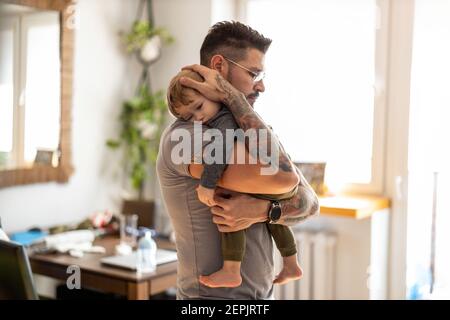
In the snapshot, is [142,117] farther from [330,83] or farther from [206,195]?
[206,195]

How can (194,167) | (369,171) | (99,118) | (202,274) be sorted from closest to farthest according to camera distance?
(194,167)
(202,274)
(369,171)
(99,118)

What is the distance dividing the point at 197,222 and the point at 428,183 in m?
1.86

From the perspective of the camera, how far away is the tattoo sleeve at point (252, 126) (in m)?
1.22

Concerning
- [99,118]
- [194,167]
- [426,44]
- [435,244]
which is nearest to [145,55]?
[99,118]

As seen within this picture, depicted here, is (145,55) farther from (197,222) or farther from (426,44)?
(197,222)

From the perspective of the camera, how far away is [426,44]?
273 cm

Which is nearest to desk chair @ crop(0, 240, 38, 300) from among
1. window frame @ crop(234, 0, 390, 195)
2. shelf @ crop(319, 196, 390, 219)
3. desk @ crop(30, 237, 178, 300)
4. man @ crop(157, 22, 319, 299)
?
man @ crop(157, 22, 319, 299)

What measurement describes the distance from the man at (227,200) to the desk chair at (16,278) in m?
0.45

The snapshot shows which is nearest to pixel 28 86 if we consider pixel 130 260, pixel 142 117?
pixel 142 117

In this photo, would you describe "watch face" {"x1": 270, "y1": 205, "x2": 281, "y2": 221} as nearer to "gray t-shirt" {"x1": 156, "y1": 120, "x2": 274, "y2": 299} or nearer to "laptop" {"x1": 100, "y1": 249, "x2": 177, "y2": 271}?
"gray t-shirt" {"x1": 156, "y1": 120, "x2": 274, "y2": 299}

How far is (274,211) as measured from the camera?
1335mm

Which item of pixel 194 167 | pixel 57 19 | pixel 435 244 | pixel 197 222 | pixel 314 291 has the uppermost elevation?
pixel 57 19

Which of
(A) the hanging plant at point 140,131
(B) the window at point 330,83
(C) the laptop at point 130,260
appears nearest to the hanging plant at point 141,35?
(A) the hanging plant at point 140,131

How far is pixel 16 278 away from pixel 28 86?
1.54 meters
